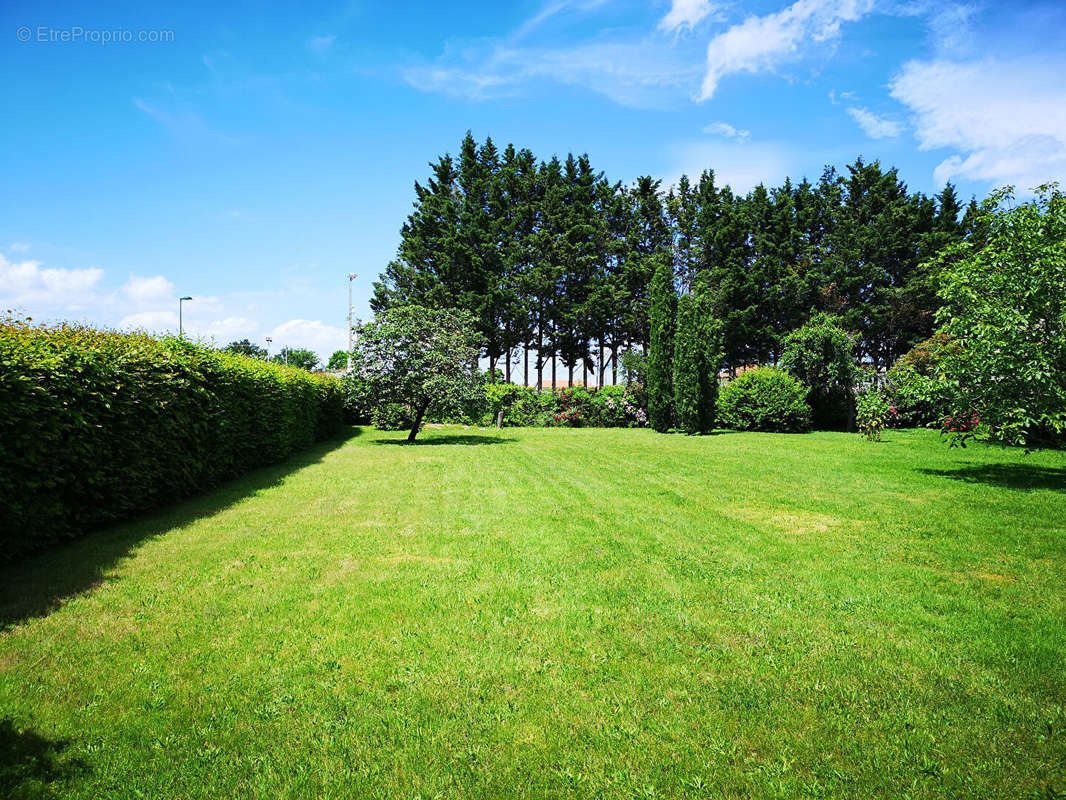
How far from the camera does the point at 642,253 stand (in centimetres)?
3797

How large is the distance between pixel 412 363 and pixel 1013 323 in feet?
46.5

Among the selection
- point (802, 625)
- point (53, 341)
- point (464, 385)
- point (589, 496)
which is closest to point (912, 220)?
point (464, 385)

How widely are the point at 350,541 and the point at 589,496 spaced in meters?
3.88

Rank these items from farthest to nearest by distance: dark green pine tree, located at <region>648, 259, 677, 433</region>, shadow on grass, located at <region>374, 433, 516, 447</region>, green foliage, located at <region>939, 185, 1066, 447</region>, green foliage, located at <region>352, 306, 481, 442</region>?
dark green pine tree, located at <region>648, 259, 677, 433</region> → shadow on grass, located at <region>374, 433, 516, 447</region> → green foliage, located at <region>352, 306, 481, 442</region> → green foliage, located at <region>939, 185, 1066, 447</region>

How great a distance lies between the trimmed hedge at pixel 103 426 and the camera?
4953mm

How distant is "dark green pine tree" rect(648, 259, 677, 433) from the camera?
73.5ft

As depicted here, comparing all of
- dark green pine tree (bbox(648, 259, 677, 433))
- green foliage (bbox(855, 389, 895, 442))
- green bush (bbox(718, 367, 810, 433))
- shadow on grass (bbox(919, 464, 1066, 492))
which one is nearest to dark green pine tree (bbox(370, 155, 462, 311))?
dark green pine tree (bbox(648, 259, 677, 433))

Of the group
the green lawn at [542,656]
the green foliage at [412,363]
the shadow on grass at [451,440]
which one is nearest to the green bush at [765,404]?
the shadow on grass at [451,440]

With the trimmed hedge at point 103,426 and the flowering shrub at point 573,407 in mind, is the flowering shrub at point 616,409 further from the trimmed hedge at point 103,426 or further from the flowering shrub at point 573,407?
the trimmed hedge at point 103,426

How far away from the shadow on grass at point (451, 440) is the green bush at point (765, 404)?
9.98 meters

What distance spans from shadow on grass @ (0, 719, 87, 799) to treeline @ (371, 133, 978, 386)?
3313 cm

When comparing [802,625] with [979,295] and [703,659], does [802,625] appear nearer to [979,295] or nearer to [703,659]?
[703,659]

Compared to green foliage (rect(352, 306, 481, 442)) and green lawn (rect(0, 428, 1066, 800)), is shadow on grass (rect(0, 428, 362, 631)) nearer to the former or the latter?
green lawn (rect(0, 428, 1066, 800))

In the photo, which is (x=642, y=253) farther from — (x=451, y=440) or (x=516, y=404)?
(x=451, y=440)
